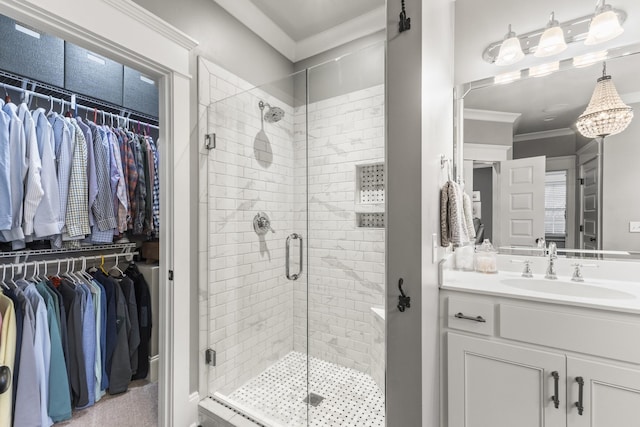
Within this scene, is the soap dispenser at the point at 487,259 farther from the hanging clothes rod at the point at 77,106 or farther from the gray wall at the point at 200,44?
the hanging clothes rod at the point at 77,106

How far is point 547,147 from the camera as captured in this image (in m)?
1.64

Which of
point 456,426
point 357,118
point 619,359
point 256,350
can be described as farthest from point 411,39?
point 256,350

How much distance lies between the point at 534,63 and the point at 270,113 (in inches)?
64.8

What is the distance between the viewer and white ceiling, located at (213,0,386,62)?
205cm

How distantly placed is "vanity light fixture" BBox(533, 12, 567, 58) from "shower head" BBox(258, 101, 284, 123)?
5.18 feet

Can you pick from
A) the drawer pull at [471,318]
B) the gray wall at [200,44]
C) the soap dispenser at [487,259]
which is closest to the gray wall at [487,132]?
the soap dispenser at [487,259]

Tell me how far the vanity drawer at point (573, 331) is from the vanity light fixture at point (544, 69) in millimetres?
1301

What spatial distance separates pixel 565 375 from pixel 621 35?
1.67 m

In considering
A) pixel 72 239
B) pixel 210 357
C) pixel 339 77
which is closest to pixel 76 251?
pixel 72 239

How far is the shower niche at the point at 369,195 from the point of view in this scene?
183cm

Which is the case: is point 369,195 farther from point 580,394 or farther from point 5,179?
point 5,179

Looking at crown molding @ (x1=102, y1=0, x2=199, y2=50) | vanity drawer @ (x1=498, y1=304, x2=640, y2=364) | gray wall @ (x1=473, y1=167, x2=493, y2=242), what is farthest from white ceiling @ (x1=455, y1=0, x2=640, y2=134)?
crown molding @ (x1=102, y1=0, x2=199, y2=50)

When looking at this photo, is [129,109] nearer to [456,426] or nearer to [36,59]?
[36,59]

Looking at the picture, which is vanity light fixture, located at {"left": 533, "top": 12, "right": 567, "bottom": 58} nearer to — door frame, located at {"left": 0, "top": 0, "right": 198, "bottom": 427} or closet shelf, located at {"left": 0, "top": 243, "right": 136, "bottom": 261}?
door frame, located at {"left": 0, "top": 0, "right": 198, "bottom": 427}
